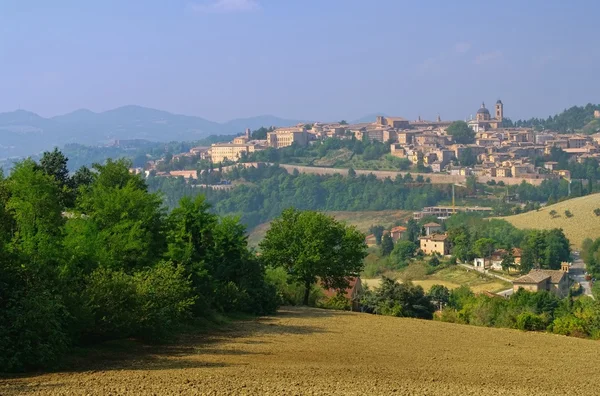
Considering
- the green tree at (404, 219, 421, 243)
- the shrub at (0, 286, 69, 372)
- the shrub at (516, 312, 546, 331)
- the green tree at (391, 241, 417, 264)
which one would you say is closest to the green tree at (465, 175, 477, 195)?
the green tree at (404, 219, 421, 243)

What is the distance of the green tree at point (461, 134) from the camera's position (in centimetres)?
15150

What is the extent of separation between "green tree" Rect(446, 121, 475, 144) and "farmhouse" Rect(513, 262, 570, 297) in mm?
101123

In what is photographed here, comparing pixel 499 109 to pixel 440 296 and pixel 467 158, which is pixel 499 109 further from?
pixel 440 296

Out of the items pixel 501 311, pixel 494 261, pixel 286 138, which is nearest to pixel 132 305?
pixel 501 311

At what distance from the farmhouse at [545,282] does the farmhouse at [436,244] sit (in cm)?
1432

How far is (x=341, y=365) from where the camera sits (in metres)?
12.0

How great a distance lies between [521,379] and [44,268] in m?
6.44

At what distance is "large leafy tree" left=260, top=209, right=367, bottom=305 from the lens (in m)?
24.5

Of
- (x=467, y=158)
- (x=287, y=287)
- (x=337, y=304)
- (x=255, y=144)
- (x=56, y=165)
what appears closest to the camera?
(x=56, y=165)

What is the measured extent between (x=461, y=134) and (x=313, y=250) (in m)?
131

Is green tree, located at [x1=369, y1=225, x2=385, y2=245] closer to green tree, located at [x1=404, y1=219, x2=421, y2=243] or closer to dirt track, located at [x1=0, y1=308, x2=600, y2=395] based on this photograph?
green tree, located at [x1=404, y1=219, x2=421, y2=243]

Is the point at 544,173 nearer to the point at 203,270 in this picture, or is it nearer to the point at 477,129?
the point at 477,129

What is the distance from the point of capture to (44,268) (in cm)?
1189

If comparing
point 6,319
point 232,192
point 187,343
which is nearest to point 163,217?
point 187,343
